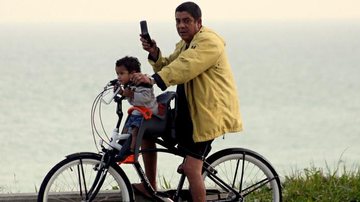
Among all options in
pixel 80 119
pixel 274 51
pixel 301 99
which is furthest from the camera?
pixel 274 51

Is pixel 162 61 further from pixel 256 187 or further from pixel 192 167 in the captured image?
pixel 256 187

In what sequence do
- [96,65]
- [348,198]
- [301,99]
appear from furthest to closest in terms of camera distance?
1. [96,65]
2. [301,99]
3. [348,198]

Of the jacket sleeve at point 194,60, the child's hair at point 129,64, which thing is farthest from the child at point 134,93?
the jacket sleeve at point 194,60

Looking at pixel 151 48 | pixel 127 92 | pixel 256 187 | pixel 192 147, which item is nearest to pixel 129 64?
pixel 127 92

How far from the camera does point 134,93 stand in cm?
761

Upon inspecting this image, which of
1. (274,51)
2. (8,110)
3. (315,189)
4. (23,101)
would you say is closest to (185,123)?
(315,189)

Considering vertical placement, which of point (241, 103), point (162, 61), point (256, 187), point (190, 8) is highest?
point (190, 8)

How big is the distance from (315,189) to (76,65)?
246 feet

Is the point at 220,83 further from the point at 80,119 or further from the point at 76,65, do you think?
the point at 76,65

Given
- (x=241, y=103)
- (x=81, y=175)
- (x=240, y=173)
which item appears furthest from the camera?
(x=241, y=103)

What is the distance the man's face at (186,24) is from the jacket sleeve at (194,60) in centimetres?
5

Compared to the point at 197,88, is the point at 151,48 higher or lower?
higher

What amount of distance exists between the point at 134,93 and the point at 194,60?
0.43 meters

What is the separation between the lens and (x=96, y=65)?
3191 inches
